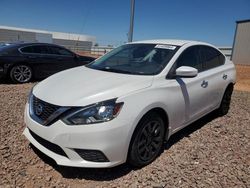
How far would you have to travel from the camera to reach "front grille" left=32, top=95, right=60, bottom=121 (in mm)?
2715

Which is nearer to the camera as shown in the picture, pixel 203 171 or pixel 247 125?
pixel 203 171

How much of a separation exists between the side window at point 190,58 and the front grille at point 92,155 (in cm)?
178

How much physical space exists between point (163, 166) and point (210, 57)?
8.11 feet

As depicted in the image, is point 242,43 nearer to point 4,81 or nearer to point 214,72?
point 214,72

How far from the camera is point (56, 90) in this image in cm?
299

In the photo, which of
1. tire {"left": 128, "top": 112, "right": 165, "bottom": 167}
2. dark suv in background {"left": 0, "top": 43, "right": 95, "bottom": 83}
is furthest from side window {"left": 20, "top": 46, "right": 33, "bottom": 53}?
tire {"left": 128, "top": 112, "right": 165, "bottom": 167}

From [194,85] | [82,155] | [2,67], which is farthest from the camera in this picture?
[2,67]

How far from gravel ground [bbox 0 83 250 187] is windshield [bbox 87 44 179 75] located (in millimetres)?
1266

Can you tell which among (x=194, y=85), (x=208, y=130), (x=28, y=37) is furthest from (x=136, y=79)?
(x=28, y=37)

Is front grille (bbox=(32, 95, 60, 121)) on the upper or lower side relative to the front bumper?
upper

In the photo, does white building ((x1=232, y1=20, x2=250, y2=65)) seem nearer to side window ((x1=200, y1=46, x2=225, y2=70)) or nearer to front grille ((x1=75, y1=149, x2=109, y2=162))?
side window ((x1=200, y1=46, x2=225, y2=70))

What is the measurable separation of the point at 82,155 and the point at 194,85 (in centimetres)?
209

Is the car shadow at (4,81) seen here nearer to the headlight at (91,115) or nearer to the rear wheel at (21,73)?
the rear wheel at (21,73)

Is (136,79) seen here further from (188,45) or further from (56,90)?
(188,45)
